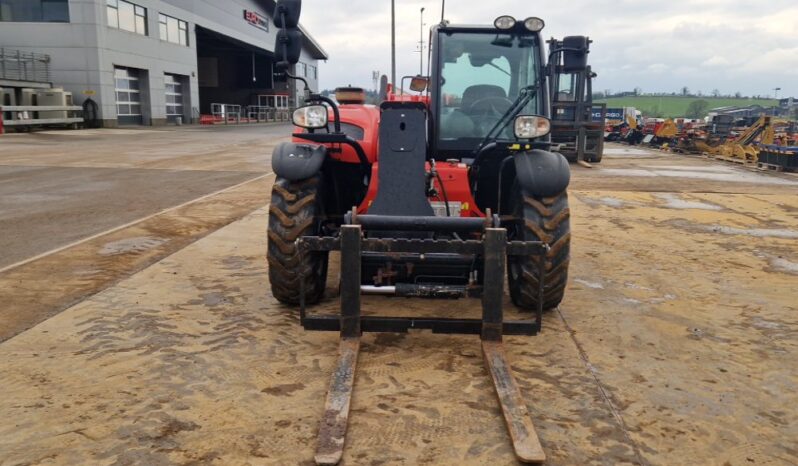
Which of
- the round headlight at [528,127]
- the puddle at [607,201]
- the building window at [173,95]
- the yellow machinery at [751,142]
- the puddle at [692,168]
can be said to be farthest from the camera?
the building window at [173,95]

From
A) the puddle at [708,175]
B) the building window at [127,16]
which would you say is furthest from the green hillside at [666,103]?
the puddle at [708,175]

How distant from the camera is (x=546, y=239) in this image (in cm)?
450

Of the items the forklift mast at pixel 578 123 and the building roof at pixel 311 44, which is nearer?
the forklift mast at pixel 578 123

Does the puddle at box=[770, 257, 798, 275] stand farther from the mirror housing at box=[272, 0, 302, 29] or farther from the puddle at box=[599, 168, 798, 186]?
the puddle at box=[599, 168, 798, 186]

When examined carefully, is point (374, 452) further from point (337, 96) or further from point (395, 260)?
point (337, 96)

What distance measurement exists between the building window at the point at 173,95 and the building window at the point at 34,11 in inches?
384

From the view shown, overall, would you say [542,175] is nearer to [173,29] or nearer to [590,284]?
[590,284]

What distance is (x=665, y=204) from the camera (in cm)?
1126

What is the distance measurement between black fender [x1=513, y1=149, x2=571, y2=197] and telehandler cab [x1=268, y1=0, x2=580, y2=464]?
0.01 metres

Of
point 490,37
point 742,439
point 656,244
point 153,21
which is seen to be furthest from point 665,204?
point 153,21

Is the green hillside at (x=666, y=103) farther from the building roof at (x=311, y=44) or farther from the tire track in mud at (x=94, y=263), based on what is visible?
the tire track in mud at (x=94, y=263)

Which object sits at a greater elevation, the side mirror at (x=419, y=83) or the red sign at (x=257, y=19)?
the red sign at (x=257, y=19)

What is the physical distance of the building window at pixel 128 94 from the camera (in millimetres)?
35594

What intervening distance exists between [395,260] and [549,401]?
1.38m
